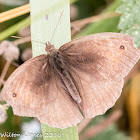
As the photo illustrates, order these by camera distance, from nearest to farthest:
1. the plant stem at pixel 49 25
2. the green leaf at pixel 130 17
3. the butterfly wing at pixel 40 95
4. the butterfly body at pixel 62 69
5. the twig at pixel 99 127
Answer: the butterfly wing at pixel 40 95 → the butterfly body at pixel 62 69 → the plant stem at pixel 49 25 → the green leaf at pixel 130 17 → the twig at pixel 99 127

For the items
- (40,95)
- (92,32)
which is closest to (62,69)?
(40,95)

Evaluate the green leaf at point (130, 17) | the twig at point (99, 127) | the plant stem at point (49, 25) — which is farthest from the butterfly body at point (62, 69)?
the twig at point (99, 127)

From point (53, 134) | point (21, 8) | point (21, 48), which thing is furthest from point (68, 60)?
point (21, 48)

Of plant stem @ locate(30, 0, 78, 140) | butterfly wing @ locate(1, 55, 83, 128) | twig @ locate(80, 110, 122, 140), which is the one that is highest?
plant stem @ locate(30, 0, 78, 140)

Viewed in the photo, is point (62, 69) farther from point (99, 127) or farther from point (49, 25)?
point (99, 127)

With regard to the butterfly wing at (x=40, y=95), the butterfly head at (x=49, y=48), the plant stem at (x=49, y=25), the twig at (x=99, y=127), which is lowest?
the twig at (x=99, y=127)

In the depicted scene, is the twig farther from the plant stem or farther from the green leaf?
the plant stem

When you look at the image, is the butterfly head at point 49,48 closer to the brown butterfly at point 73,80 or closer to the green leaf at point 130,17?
the brown butterfly at point 73,80

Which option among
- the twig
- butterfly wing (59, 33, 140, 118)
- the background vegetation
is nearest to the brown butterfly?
butterfly wing (59, 33, 140, 118)
